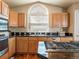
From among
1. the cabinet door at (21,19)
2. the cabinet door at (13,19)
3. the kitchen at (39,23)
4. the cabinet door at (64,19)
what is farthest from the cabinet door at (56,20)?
the cabinet door at (13,19)

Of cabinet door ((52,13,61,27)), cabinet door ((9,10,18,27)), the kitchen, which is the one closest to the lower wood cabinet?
the kitchen

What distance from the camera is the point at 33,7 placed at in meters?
8.69

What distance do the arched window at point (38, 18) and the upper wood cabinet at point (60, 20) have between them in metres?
0.50

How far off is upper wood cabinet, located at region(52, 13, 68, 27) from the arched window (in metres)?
0.50

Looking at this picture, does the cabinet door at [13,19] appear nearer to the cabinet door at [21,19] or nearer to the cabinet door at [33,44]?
the cabinet door at [21,19]

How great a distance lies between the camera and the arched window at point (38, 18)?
8.70m

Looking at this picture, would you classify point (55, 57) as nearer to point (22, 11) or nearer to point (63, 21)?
point (63, 21)

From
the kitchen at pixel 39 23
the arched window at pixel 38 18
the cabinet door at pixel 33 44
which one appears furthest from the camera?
the arched window at pixel 38 18

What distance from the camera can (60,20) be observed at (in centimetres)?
829

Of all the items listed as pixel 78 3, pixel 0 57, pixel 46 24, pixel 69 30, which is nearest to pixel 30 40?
pixel 46 24

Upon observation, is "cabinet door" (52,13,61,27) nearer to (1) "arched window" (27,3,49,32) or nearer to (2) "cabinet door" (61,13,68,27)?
(2) "cabinet door" (61,13,68,27)

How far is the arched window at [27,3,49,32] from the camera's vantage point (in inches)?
342

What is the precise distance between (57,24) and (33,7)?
1639 millimetres

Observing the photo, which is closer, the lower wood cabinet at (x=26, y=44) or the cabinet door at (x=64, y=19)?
the lower wood cabinet at (x=26, y=44)
